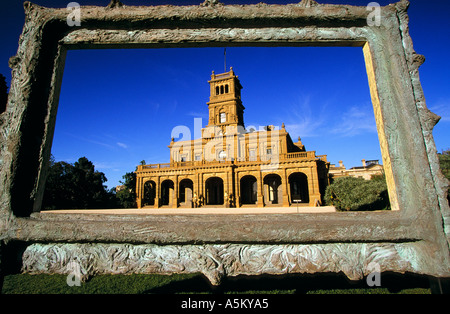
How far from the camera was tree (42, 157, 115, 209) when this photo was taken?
20000 millimetres

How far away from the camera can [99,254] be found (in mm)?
1463

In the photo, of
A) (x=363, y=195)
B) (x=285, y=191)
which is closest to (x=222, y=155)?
(x=285, y=191)

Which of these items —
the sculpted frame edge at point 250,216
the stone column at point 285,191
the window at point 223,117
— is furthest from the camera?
the window at point 223,117

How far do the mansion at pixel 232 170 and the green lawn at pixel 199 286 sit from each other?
1745cm

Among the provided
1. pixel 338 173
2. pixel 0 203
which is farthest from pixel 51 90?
pixel 338 173

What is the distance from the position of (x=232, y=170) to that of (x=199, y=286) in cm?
2061

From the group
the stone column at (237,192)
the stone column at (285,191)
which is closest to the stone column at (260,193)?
the stone column at (237,192)

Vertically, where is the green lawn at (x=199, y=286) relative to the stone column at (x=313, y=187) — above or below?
below

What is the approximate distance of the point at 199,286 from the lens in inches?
132

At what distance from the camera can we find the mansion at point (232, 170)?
2291 centimetres

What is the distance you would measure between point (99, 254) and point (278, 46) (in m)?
2.08

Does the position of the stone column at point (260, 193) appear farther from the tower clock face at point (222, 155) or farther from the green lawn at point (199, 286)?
the green lawn at point (199, 286)

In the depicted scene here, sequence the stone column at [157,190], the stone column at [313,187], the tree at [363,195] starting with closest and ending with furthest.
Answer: the tree at [363,195], the stone column at [313,187], the stone column at [157,190]

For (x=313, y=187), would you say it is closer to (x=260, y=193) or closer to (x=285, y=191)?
(x=285, y=191)
